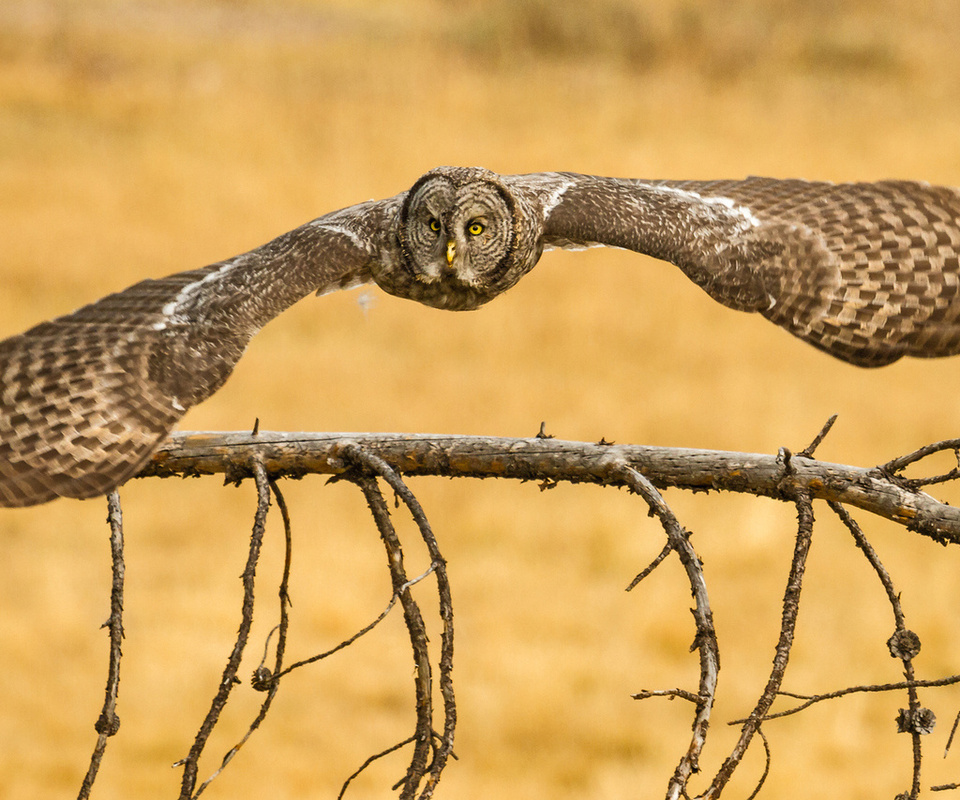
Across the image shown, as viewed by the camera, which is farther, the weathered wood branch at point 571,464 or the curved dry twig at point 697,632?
the weathered wood branch at point 571,464

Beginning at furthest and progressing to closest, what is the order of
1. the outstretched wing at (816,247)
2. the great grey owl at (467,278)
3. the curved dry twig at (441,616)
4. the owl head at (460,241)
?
the owl head at (460,241)
the outstretched wing at (816,247)
the great grey owl at (467,278)
the curved dry twig at (441,616)

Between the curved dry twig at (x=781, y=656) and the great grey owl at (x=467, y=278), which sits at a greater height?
the great grey owl at (x=467, y=278)

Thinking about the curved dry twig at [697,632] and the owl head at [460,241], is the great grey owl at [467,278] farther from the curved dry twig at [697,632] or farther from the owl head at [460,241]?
the curved dry twig at [697,632]

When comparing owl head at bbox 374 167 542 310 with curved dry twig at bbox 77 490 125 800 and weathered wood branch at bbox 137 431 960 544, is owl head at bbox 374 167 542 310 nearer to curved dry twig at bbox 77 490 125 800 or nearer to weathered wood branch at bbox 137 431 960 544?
weathered wood branch at bbox 137 431 960 544

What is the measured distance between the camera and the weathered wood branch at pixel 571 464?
122 inches

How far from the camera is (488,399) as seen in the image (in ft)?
51.8

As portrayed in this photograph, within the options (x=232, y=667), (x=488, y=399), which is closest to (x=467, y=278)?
(x=232, y=667)

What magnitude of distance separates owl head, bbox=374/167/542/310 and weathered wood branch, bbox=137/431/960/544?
6.06ft

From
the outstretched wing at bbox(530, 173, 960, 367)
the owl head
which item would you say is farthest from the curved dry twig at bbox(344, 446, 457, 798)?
the owl head

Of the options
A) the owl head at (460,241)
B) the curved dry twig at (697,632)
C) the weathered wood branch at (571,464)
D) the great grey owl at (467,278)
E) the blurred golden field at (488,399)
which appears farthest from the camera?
the blurred golden field at (488,399)

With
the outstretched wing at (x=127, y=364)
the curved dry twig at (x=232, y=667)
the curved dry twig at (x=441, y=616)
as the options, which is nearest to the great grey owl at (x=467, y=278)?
the outstretched wing at (x=127, y=364)

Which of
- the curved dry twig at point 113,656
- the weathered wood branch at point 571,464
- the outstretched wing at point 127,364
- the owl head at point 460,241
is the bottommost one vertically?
the curved dry twig at point 113,656

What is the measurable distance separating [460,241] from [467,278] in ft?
0.56

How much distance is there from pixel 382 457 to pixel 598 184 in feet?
7.88
